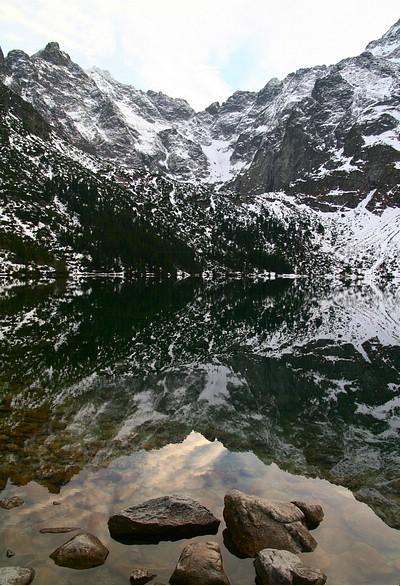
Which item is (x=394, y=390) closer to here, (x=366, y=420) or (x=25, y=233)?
(x=366, y=420)

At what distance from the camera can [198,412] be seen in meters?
25.8

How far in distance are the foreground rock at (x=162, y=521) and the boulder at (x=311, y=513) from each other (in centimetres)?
270

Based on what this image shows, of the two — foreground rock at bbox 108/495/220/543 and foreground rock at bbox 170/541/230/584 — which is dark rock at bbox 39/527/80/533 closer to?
foreground rock at bbox 108/495/220/543

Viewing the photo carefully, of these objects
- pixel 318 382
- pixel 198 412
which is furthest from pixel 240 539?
pixel 318 382

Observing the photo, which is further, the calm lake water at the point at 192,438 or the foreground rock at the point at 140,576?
the calm lake water at the point at 192,438

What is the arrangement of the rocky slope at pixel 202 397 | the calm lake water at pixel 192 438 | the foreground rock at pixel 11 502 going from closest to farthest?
1. the calm lake water at pixel 192 438
2. the foreground rock at pixel 11 502
3. the rocky slope at pixel 202 397

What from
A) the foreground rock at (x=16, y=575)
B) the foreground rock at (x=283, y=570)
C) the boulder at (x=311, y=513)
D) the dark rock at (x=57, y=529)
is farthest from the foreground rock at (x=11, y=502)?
the boulder at (x=311, y=513)

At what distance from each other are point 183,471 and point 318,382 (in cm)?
1872

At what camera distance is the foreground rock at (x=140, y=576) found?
10515 mm

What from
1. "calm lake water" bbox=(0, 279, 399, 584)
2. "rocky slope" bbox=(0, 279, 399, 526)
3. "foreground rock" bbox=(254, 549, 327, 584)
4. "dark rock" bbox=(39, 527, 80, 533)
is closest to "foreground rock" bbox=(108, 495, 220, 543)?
"calm lake water" bbox=(0, 279, 399, 584)

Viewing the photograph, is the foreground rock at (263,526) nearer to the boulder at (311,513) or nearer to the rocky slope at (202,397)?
the boulder at (311,513)

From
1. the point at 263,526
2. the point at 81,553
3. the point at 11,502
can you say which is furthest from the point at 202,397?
the point at 81,553

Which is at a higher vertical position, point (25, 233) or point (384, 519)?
point (25, 233)

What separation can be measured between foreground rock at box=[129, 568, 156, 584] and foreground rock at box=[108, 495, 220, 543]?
158cm
